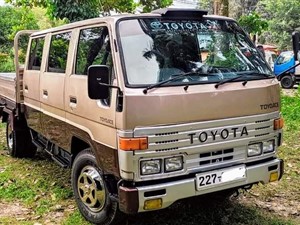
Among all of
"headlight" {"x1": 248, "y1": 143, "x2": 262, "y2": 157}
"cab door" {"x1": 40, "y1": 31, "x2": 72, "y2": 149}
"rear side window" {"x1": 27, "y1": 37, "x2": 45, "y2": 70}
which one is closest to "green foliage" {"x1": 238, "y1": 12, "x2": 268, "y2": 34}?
"rear side window" {"x1": 27, "y1": 37, "x2": 45, "y2": 70}

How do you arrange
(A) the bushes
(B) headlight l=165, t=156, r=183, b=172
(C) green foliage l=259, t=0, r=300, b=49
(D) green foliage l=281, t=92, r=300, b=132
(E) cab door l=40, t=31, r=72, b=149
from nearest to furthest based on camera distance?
(B) headlight l=165, t=156, r=183, b=172 < (E) cab door l=40, t=31, r=72, b=149 < (D) green foliage l=281, t=92, r=300, b=132 < (A) the bushes < (C) green foliage l=259, t=0, r=300, b=49

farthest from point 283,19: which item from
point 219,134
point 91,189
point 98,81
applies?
point 98,81

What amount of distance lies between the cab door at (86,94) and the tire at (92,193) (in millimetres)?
322

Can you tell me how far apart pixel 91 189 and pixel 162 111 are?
4.11ft

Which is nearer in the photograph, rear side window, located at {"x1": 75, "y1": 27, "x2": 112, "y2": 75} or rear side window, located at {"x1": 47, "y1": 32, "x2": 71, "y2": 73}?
rear side window, located at {"x1": 75, "y1": 27, "x2": 112, "y2": 75}

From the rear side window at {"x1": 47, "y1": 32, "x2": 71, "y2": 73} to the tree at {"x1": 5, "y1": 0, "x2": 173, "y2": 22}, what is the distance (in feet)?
19.2

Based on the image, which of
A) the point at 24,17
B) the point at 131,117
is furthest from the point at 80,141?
the point at 24,17

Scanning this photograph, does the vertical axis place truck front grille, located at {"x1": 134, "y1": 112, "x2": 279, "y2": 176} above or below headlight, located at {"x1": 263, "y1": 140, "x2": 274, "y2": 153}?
above

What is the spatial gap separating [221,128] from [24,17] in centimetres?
1246

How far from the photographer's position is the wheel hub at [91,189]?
3.85m

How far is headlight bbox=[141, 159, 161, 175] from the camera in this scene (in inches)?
129

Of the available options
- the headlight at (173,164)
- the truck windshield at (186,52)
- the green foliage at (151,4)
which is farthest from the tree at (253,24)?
the headlight at (173,164)

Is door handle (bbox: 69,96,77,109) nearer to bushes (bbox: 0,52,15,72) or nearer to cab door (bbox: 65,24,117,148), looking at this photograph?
cab door (bbox: 65,24,117,148)

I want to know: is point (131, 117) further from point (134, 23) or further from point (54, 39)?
point (54, 39)
